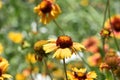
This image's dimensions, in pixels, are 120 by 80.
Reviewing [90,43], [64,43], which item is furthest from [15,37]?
[64,43]

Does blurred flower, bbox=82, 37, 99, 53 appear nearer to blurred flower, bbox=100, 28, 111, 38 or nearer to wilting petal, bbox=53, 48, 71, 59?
blurred flower, bbox=100, 28, 111, 38

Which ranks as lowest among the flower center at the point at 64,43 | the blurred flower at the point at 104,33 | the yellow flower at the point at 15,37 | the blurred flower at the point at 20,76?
the flower center at the point at 64,43

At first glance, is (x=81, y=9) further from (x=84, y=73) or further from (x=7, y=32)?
(x=84, y=73)

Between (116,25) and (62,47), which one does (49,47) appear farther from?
(116,25)

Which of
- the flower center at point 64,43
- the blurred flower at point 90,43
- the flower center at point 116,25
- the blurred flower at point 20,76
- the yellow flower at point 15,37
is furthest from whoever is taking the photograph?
the yellow flower at point 15,37

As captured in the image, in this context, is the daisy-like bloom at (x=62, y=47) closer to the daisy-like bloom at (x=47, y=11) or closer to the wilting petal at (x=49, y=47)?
the wilting petal at (x=49, y=47)

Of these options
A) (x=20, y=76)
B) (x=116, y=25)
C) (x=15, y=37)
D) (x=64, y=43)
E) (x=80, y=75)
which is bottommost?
(x=80, y=75)

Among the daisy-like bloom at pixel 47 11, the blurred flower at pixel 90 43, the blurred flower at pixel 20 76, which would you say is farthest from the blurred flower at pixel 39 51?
the blurred flower at pixel 90 43

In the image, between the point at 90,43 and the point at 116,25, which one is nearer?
the point at 116,25
